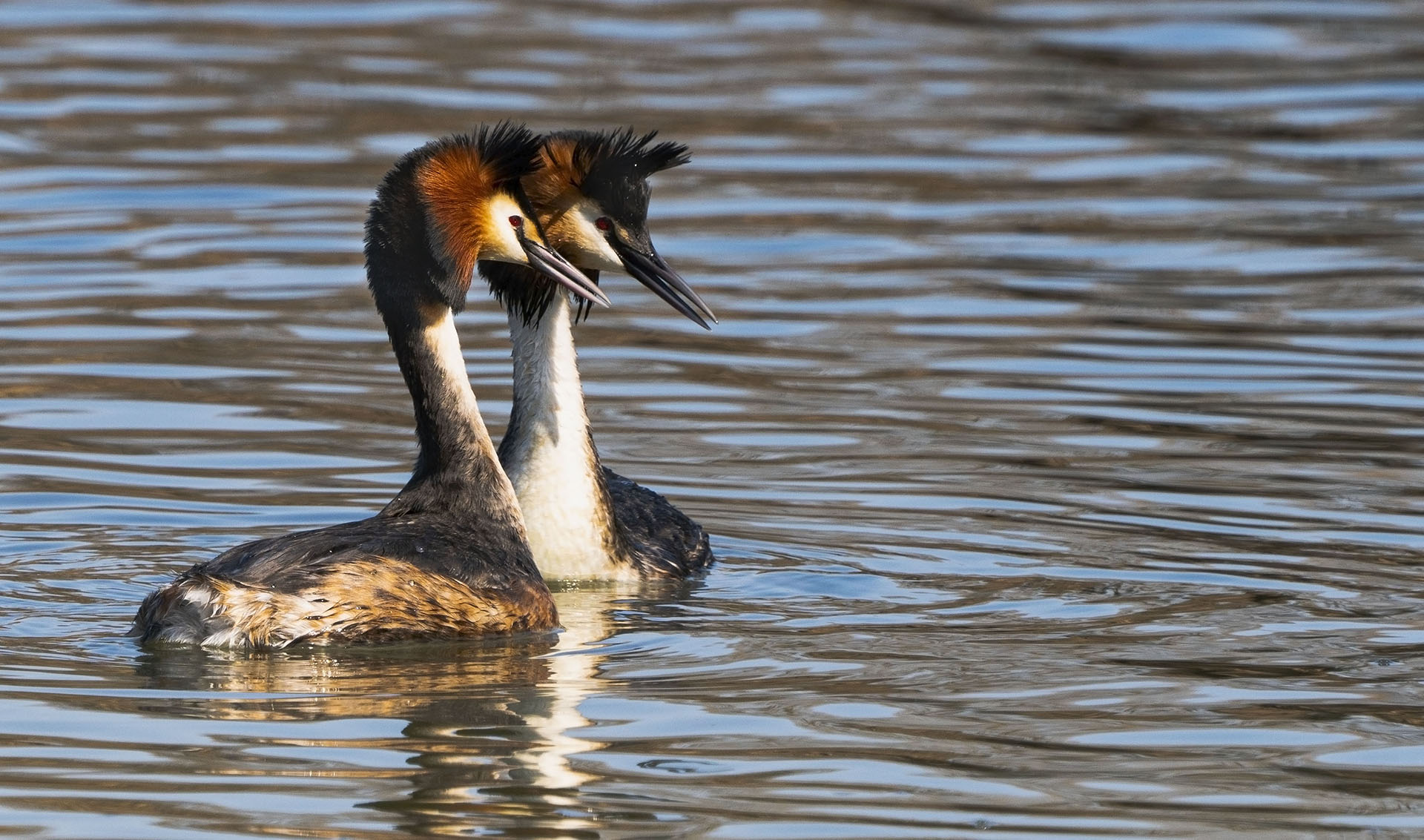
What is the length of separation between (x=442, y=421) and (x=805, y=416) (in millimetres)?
3463

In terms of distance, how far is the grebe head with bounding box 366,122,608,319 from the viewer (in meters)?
7.97

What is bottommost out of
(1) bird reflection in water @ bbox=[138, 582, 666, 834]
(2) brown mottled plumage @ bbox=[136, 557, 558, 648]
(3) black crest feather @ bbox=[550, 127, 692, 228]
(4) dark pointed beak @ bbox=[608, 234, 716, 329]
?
(1) bird reflection in water @ bbox=[138, 582, 666, 834]

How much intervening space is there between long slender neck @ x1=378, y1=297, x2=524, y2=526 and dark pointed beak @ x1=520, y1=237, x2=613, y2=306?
1.05ft

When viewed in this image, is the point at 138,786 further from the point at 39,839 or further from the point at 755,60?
the point at 755,60

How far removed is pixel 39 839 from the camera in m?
5.66

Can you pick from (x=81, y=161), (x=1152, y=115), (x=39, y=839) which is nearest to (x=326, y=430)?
(x=39, y=839)

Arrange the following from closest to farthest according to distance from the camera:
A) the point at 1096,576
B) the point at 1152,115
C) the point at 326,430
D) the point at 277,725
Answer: the point at 277,725, the point at 1096,576, the point at 326,430, the point at 1152,115

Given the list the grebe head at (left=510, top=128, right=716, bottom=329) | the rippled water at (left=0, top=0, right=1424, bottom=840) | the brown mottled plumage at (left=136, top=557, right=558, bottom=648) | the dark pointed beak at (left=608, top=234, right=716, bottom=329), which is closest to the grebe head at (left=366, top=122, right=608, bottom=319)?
the grebe head at (left=510, top=128, right=716, bottom=329)

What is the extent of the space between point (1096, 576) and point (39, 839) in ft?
13.0

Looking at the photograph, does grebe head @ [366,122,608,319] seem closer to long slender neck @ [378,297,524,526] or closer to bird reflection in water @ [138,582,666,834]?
long slender neck @ [378,297,524,526]

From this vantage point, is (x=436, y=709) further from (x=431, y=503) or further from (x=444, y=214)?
(x=444, y=214)

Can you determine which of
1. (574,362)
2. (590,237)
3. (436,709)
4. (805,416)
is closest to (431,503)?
(574,362)

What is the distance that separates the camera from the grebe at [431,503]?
7293 mm

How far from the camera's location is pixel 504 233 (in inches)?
322
